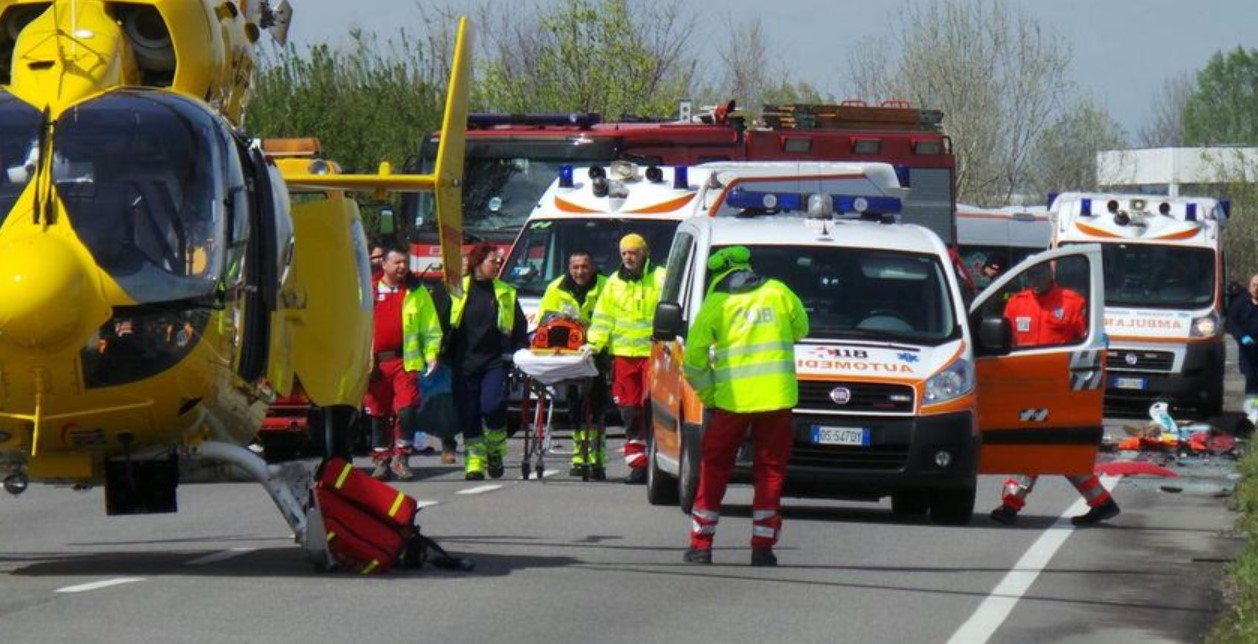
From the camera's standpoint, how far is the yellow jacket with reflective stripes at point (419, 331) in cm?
2028

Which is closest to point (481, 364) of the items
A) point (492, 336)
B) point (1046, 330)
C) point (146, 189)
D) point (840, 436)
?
point (492, 336)

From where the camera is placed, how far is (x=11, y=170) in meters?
12.0

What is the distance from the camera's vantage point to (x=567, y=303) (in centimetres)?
2042

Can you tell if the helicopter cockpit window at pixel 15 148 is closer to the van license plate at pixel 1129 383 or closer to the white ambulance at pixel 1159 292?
the white ambulance at pixel 1159 292

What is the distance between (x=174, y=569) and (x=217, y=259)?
6.28 feet

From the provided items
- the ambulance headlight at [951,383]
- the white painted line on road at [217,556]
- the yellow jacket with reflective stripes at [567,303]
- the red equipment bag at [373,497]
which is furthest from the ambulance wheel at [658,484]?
the red equipment bag at [373,497]

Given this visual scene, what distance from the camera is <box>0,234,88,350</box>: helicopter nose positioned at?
11234 mm

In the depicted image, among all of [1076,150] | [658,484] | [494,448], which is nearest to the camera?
[658,484]

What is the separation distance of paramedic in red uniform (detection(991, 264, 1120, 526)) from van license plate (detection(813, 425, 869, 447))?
1379 millimetres

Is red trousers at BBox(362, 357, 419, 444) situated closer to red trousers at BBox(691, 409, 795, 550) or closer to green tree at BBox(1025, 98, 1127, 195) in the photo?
red trousers at BBox(691, 409, 795, 550)

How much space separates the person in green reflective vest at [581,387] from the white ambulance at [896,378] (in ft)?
7.86

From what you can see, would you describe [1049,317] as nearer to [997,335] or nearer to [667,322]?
[997,335]

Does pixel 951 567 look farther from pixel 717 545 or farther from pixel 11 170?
pixel 11 170

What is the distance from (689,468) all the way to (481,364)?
4.29 metres
